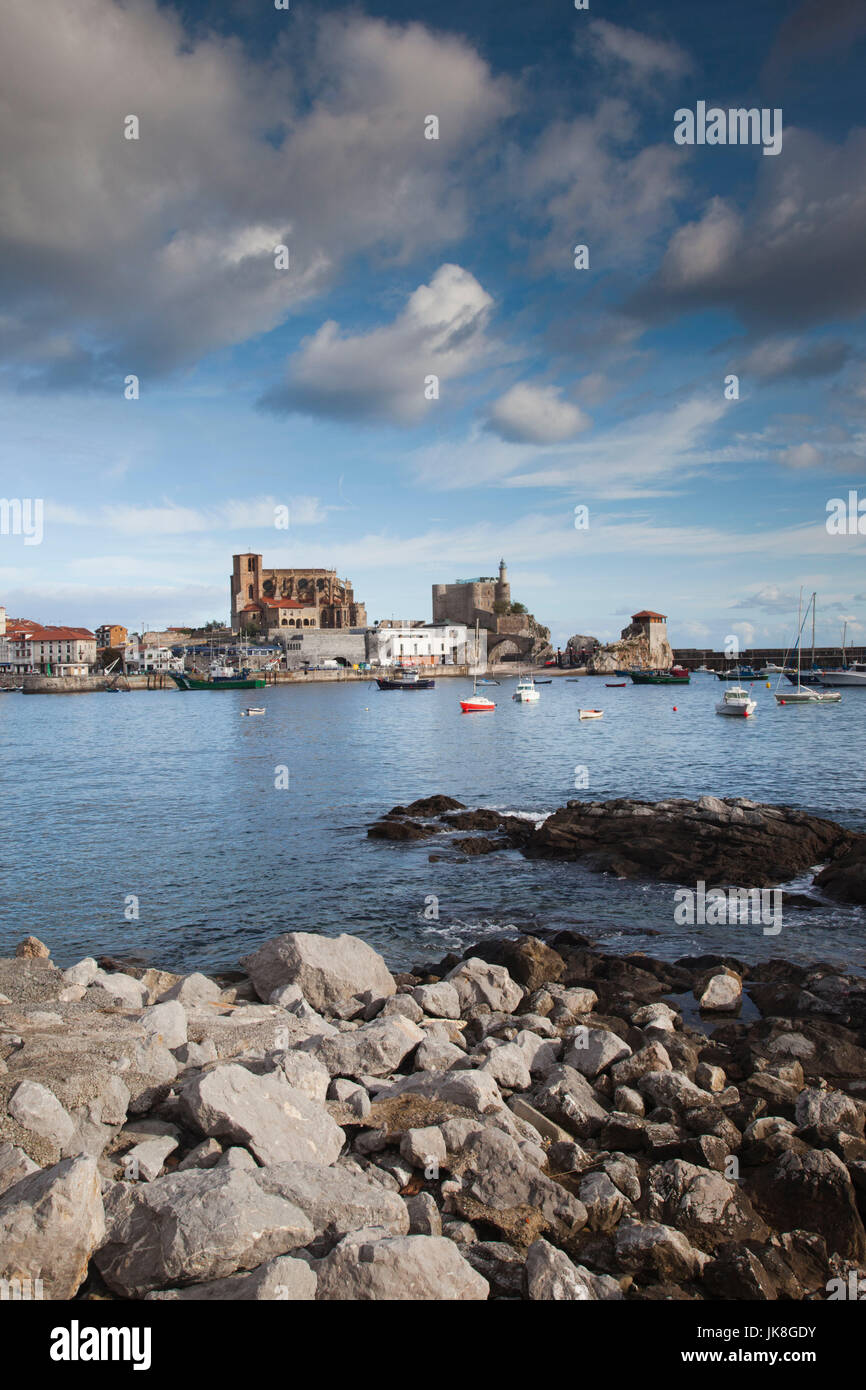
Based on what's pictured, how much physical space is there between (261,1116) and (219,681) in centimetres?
13271

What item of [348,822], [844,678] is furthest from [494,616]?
[348,822]

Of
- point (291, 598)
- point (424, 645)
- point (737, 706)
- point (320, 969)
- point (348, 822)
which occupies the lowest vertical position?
point (348, 822)

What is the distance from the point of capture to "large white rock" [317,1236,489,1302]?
190 inches

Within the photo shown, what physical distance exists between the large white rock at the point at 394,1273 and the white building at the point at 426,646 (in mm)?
149023

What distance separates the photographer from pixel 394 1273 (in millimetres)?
4863

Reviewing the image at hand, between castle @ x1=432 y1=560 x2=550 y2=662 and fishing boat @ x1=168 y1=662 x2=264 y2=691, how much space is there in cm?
5219

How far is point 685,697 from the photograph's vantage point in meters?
104

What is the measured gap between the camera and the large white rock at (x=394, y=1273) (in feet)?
15.8

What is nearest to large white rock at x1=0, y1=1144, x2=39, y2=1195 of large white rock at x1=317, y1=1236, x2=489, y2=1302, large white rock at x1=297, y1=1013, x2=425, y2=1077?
large white rock at x1=317, y1=1236, x2=489, y2=1302

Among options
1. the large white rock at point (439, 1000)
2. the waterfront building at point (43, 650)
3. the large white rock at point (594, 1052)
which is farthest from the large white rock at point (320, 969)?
the waterfront building at point (43, 650)

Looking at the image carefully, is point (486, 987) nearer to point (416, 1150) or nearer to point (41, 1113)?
point (416, 1150)

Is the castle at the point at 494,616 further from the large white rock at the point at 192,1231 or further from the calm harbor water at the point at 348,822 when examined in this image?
the large white rock at the point at 192,1231
